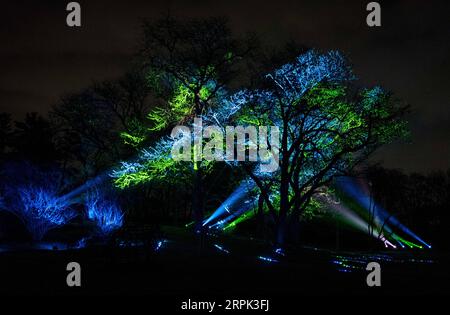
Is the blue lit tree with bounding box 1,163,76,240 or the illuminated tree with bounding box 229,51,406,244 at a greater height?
the illuminated tree with bounding box 229,51,406,244

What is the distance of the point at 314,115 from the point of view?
2253 centimetres

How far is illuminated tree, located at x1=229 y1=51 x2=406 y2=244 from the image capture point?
2173 centimetres

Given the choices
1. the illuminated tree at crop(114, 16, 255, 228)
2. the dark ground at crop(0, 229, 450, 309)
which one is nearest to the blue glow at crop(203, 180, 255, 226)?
the illuminated tree at crop(114, 16, 255, 228)

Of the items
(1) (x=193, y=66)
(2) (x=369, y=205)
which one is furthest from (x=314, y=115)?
(2) (x=369, y=205)

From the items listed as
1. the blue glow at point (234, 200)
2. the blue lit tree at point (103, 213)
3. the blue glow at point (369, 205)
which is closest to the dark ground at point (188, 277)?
the blue lit tree at point (103, 213)

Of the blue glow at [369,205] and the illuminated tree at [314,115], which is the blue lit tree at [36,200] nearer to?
the illuminated tree at [314,115]

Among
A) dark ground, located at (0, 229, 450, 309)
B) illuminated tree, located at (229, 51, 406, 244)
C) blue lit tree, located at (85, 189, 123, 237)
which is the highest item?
illuminated tree, located at (229, 51, 406, 244)

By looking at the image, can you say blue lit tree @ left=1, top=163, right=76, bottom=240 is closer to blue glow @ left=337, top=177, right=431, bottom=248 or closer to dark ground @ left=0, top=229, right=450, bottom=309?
dark ground @ left=0, top=229, right=450, bottom=309

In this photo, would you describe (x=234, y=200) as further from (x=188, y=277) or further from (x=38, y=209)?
(x=188, y=277)

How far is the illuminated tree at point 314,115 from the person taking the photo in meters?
21.7
